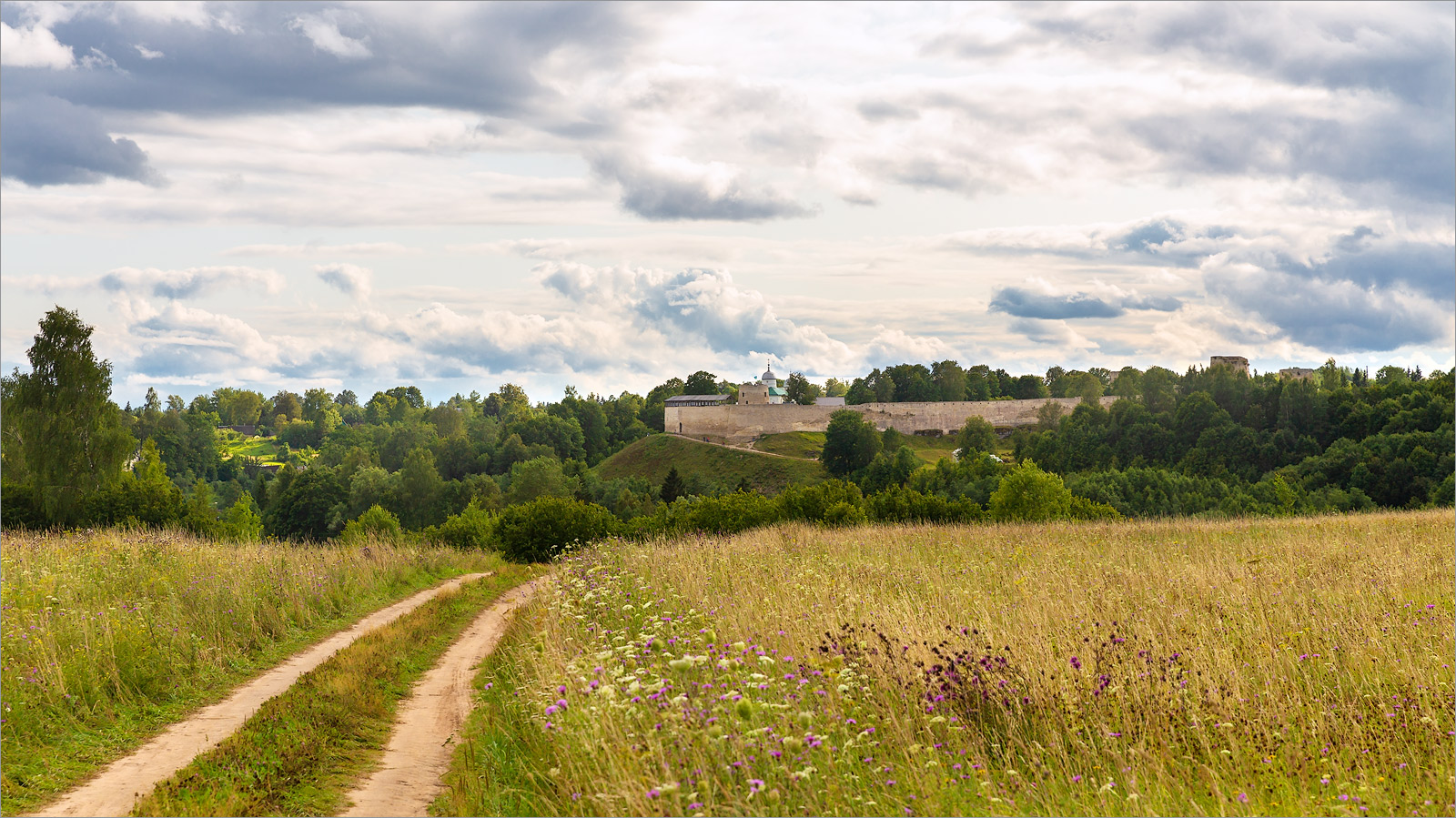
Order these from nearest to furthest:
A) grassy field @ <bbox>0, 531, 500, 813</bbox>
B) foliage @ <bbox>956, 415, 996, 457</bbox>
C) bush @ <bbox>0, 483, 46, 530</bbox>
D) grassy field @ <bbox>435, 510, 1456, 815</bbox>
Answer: grassy field @ <bbox>435, 510, 1456, 815</bbox>
grassy field @ <bbox>0, 531, 500, 813</bbox>
bush @ <bbox>0, 483, 46, 530</bbox>
foliage @ <bbox>956, 415, 996, 457</bbox>

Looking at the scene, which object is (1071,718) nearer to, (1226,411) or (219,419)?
(1226,411)

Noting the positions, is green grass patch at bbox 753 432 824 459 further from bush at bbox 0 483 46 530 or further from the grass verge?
the grass verge

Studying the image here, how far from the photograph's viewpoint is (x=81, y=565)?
1285 cm

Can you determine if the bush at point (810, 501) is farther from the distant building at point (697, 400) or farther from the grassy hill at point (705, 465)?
the distant building at point (697, 400)

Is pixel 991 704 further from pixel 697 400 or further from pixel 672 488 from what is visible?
pixel 697 400

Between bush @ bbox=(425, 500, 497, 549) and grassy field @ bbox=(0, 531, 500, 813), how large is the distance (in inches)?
618

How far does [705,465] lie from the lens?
292 feet

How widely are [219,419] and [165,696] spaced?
184 metres

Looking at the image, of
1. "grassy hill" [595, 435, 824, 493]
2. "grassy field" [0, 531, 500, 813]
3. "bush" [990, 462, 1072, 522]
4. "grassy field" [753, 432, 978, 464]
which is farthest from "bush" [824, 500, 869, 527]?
"grassy field" [753, 432, 978, 464]

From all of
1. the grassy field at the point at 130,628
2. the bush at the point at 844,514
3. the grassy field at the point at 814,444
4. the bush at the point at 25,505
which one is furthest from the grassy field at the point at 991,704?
the grassy field at the point at 814,444

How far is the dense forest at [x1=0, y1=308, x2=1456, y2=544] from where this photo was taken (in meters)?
34.8

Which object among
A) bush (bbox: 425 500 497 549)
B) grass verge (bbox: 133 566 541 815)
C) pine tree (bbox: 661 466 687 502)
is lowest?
pine tree (bbox: 661 466 687 502)

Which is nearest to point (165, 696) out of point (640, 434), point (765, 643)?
point (765, 643)

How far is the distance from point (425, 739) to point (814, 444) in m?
89.8
